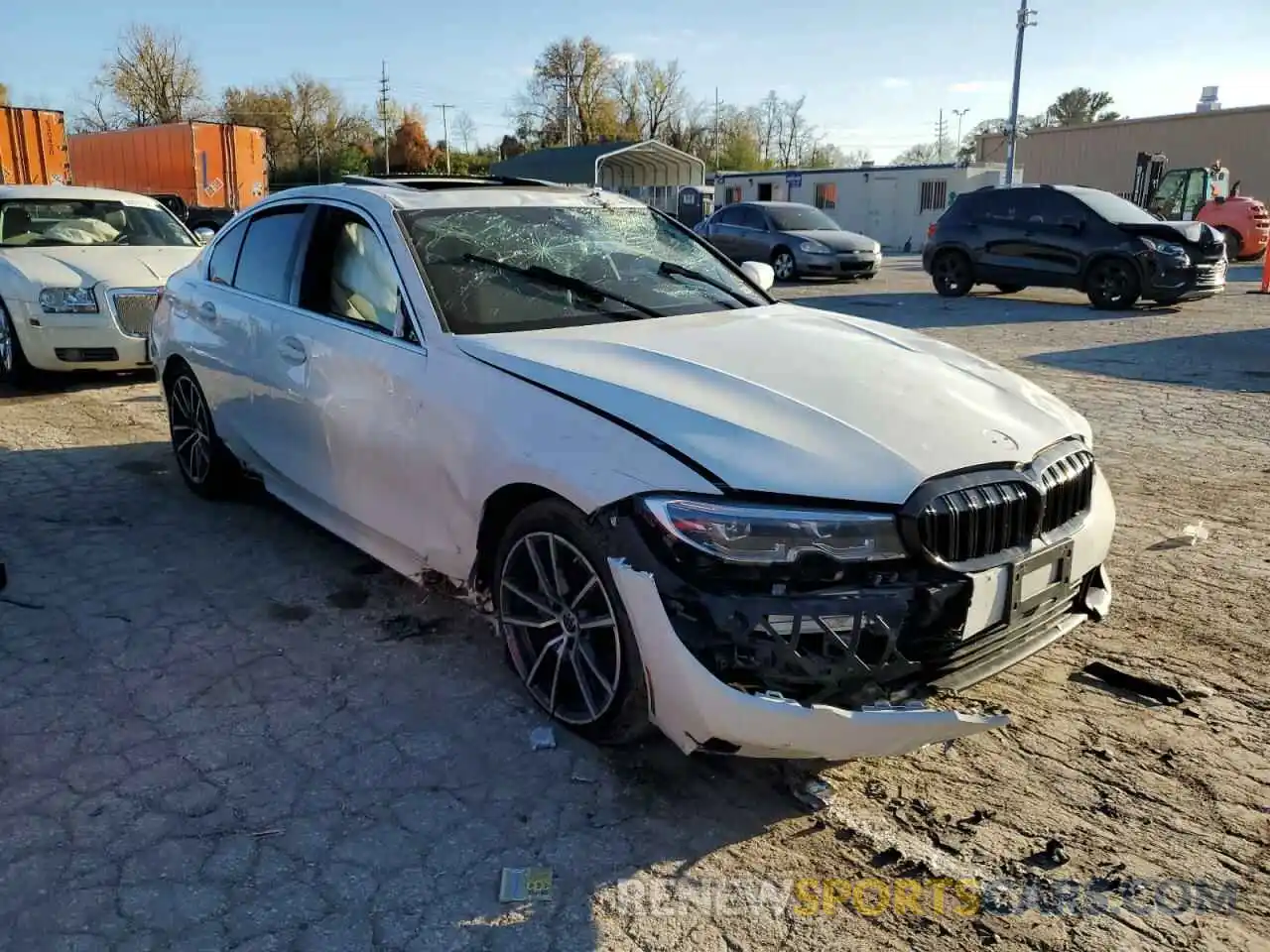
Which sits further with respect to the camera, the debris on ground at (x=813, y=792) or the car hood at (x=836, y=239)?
the car hood at (x=836, y=239)

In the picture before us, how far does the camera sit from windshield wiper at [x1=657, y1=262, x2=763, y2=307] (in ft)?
14.3

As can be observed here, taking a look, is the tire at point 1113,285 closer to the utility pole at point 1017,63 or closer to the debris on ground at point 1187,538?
the debris on ground at point 1187,538

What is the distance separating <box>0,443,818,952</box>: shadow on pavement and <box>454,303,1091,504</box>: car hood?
3.40 feet

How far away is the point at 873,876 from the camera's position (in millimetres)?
2592

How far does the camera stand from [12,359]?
8.37 m

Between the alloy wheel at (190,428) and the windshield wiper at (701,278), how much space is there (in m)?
2.67

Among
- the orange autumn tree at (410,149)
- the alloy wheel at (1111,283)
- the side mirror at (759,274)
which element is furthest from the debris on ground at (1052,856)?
the orange autumn tree at (410,149)

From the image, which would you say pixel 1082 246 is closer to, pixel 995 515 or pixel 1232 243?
pixel 995 515

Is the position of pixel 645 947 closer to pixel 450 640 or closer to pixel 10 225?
pixel 450 640

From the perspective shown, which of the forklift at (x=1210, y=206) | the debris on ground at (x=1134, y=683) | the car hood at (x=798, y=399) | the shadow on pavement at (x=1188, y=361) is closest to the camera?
the car hood at (x=798, y=399)

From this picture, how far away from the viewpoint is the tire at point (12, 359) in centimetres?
826

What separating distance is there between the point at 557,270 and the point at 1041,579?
217cm

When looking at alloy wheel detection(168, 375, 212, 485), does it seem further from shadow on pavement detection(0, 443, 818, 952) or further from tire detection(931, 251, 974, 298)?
tire detection(931, 251, 974, 298)

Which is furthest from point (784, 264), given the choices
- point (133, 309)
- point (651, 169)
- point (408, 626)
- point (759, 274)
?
point (651, 169)
